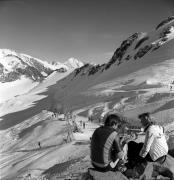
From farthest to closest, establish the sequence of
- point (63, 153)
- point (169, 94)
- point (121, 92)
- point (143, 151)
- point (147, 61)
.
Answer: point (147, 61)
point (121, 92)
point (169, 94)
point (63, 153)
point (143, 151)

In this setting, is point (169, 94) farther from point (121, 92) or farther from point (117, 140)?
point (117, 140)

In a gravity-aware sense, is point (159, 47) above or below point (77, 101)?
above

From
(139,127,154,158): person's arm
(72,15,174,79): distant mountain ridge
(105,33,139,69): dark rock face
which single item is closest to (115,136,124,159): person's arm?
(139,127,154,158): person's arm

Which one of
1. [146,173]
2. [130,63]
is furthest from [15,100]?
[146,173]

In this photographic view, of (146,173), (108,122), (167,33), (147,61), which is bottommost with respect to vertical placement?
(146,173)

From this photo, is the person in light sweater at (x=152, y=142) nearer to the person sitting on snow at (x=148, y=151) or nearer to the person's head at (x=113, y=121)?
the person sitting on snow at (x=148, y=151)

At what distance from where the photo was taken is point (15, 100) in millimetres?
129500

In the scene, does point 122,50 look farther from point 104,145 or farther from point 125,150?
point 104,145

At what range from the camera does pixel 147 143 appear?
21.7 feet

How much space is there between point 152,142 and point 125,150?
2.22 ft

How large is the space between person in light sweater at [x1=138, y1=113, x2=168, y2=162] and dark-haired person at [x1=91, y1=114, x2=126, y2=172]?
2.31 feet

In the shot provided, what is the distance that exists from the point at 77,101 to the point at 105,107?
2236 cm

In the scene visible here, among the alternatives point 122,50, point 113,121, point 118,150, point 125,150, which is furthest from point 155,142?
point 122,50

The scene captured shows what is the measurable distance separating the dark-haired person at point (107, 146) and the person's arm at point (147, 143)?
1.98 feet
